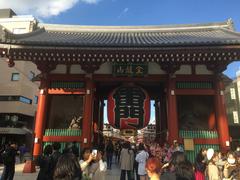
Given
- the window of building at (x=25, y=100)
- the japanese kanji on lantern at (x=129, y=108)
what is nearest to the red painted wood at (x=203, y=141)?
the japanese kanji on lantern at (x=129, y=108)

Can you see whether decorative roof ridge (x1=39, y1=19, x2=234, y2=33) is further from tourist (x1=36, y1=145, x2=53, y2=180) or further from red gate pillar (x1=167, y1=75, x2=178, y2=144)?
tourist (x1=36, y1=145, x2=53, y2=180)

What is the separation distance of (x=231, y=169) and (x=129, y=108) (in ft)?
18.3

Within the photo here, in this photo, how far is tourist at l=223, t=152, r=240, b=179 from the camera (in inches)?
310

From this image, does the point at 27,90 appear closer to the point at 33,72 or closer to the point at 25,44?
the point at 33,72

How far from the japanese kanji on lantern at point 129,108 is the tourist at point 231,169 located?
4.69 m

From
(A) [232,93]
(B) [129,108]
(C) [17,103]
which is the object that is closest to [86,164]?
(B) [129,108]

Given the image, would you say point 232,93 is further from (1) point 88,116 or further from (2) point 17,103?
(1) point 88,116

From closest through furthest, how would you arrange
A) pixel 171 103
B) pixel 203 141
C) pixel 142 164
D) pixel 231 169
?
1. pixel 231 169
2. pixel 142 164
3. pixel 203 141
4. pixel 171 103

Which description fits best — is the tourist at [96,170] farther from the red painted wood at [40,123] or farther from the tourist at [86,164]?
the red painted wood at [40,123]

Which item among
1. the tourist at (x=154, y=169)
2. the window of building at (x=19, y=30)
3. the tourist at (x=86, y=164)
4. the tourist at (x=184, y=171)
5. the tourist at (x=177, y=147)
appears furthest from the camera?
the window of building at (x=19, y=30)

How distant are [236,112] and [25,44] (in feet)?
129

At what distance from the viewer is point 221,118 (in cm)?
1180

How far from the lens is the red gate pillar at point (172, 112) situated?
38.2 feet

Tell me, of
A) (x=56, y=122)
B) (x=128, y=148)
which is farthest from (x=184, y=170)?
(x=56, y=122)
